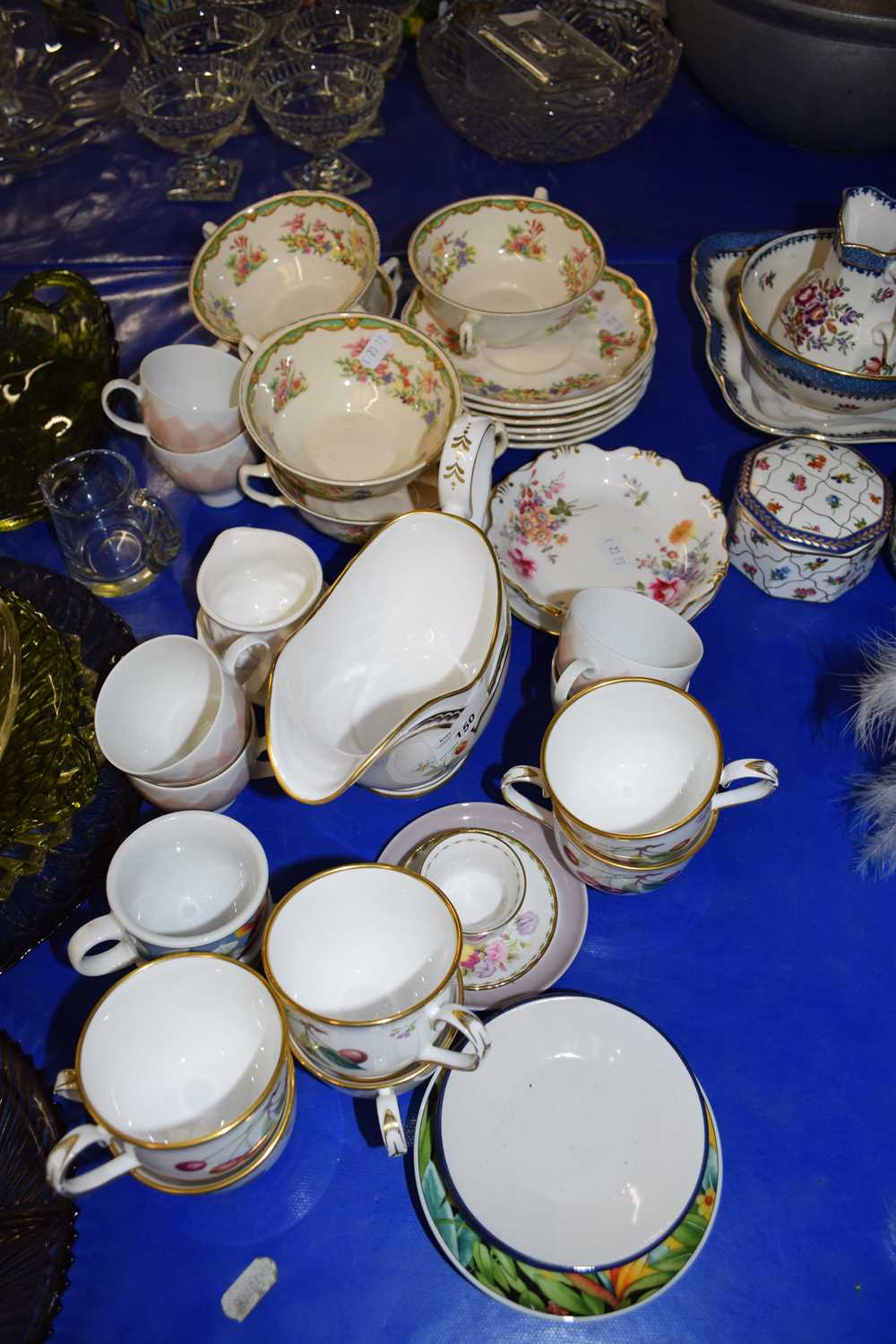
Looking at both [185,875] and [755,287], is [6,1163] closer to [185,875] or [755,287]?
[185,875]

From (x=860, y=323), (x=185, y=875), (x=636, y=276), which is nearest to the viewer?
(x=185, y=875)

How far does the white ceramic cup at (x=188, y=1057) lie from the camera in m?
0.67

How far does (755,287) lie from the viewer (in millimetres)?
1156

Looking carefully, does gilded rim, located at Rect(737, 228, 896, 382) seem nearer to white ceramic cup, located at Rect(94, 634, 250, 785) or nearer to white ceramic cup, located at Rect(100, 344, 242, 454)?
white ceramic cup, located at Rect(100, 344, 242, 454)

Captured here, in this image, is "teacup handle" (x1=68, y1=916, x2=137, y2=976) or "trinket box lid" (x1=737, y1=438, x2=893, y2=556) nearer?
"teacup handle" (x1=68, y1=916, x2=137, y2=976)

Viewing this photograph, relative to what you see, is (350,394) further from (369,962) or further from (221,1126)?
(221,1126)

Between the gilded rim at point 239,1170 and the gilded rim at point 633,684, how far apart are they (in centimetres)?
27

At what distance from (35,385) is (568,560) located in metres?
0.63

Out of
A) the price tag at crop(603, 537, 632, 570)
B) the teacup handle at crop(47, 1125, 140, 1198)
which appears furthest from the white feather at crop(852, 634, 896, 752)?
the teacup handle at crop(47, 1125, 140, 1198)

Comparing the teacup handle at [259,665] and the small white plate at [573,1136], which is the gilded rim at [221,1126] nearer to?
the small white plate at [573,1136]

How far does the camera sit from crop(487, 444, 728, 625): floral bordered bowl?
0.99m

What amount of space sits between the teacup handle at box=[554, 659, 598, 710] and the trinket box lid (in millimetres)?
265

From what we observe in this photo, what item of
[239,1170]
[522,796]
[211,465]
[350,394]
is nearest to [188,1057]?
[239,1170]

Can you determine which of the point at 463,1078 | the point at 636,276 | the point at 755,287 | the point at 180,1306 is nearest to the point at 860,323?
the point at 755,287
